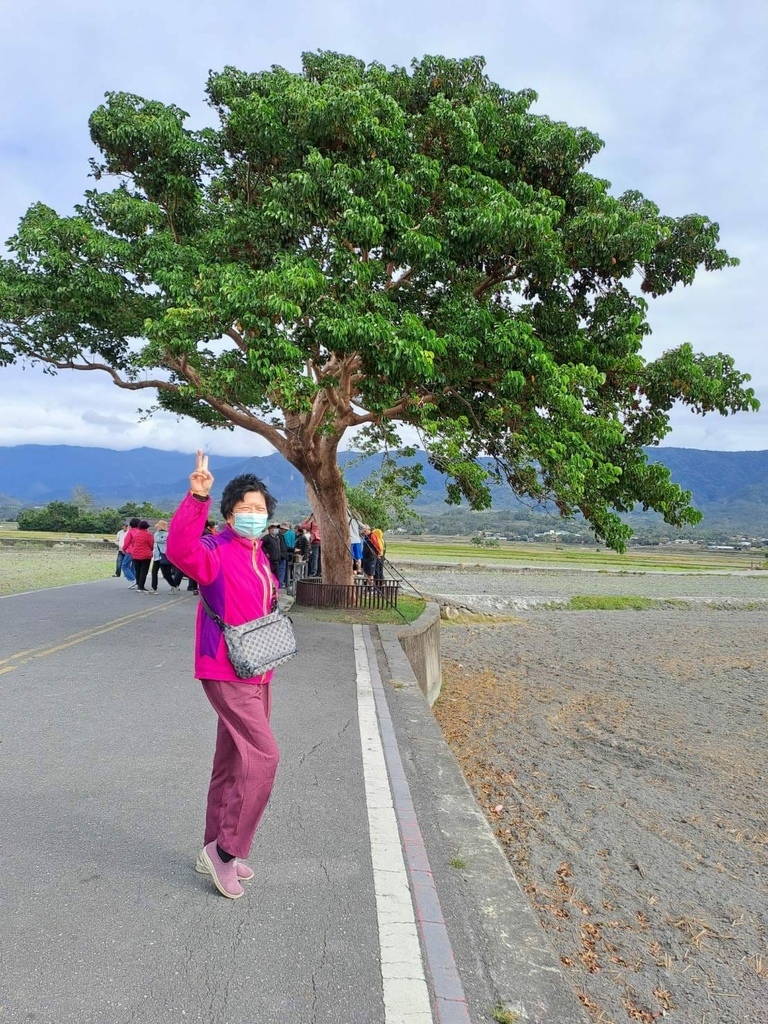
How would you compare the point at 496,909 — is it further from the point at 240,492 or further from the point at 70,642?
the point at 70,642

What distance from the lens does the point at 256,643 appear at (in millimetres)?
3520

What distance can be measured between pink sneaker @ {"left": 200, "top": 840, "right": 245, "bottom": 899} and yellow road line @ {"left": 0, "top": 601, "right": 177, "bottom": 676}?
18.1 feet

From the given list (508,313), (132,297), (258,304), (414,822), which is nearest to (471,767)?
(414,822)

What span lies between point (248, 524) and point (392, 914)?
191cm

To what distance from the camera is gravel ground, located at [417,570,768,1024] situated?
14.2 feet

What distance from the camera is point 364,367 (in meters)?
12.2

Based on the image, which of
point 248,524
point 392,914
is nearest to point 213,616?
point 248,524

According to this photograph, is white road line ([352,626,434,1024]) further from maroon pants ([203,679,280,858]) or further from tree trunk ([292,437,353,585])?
tree trunk ([292,437,353,585])

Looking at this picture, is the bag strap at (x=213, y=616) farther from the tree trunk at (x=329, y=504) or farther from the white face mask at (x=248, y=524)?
the tree trunk at (x=329, y=504)

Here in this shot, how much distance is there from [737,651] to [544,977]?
1997 cm

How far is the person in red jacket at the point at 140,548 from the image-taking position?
61.1 feet

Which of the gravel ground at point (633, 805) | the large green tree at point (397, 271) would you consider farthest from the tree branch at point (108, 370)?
the gravel ground at point (633, 805)

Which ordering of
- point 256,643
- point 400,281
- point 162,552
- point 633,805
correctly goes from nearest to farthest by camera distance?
point 256,643, point 633,805, point 400,281, point 162,552

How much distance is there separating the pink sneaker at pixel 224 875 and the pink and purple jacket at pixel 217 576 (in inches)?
33.2
